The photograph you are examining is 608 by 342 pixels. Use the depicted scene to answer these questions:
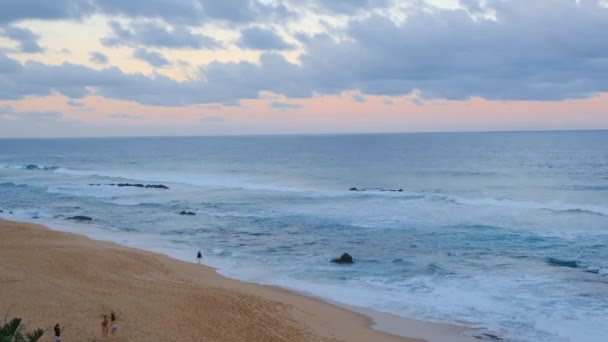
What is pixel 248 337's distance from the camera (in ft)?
56.2

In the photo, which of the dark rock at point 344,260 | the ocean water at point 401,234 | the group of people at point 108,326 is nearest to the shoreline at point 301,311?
the group of people at point 108,326

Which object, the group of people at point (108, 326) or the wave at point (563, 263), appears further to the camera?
the wave at point (563, 263)

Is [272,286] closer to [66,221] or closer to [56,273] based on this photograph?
[56,273]

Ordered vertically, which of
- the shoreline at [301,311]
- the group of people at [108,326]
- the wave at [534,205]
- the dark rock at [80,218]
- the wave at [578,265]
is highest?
the wave at [534,205]

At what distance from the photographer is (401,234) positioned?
3531cm

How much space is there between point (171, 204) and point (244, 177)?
28.9 m

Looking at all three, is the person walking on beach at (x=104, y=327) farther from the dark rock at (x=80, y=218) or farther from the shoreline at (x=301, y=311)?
the dark rock at (x=80, y=218)

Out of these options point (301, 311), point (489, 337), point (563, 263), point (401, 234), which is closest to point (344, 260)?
point (301, 311)

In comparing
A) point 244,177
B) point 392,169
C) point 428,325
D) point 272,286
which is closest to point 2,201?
point 244,177

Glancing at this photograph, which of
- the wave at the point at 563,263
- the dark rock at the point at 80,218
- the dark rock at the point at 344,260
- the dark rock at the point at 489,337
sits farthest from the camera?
the dark rock at the point at 80,218

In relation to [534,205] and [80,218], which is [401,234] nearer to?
[534,205]

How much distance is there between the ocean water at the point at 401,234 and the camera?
2144 cm

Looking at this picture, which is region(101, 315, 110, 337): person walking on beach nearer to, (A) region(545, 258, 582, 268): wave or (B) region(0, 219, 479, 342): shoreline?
(B) region(0, 219, 479, 342): shoreline

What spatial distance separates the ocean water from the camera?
21.4 meters
